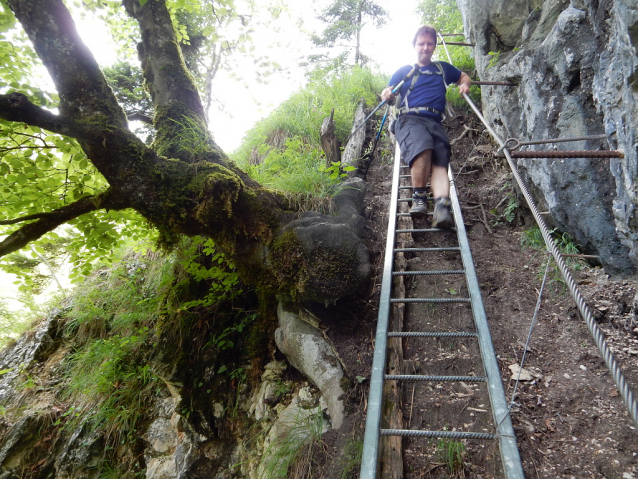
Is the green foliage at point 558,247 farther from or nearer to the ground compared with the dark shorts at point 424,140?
nearer to the ground

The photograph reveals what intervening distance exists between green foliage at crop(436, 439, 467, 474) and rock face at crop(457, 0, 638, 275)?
1.84 m

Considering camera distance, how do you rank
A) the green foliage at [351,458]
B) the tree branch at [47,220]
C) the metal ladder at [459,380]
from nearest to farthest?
the metal ladder at [459,380], the green foliage at [351,458], the tree branch at [47,220]

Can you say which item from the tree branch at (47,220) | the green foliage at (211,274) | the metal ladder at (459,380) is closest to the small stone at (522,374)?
the metal ladder at (459,380)

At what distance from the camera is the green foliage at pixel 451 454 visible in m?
1.94

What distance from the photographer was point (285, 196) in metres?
3.41

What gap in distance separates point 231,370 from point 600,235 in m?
3.56

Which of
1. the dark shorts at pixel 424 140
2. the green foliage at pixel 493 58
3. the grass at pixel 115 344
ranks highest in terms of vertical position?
the green foliage at pixel 493 58

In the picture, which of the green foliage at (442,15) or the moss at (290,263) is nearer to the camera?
the moss at (290,263)

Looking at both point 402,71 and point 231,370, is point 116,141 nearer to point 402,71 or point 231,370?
point 231,370

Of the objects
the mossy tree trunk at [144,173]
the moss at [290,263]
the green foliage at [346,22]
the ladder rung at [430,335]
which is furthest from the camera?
the green foliage at [346,22]

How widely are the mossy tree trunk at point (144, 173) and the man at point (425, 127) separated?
1.36m

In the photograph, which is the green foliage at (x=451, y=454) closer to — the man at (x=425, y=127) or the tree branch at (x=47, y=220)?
the man at (x=425, y=127)

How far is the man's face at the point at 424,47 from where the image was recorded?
3.89 meters

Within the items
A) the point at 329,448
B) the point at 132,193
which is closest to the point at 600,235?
the point at 329,448
